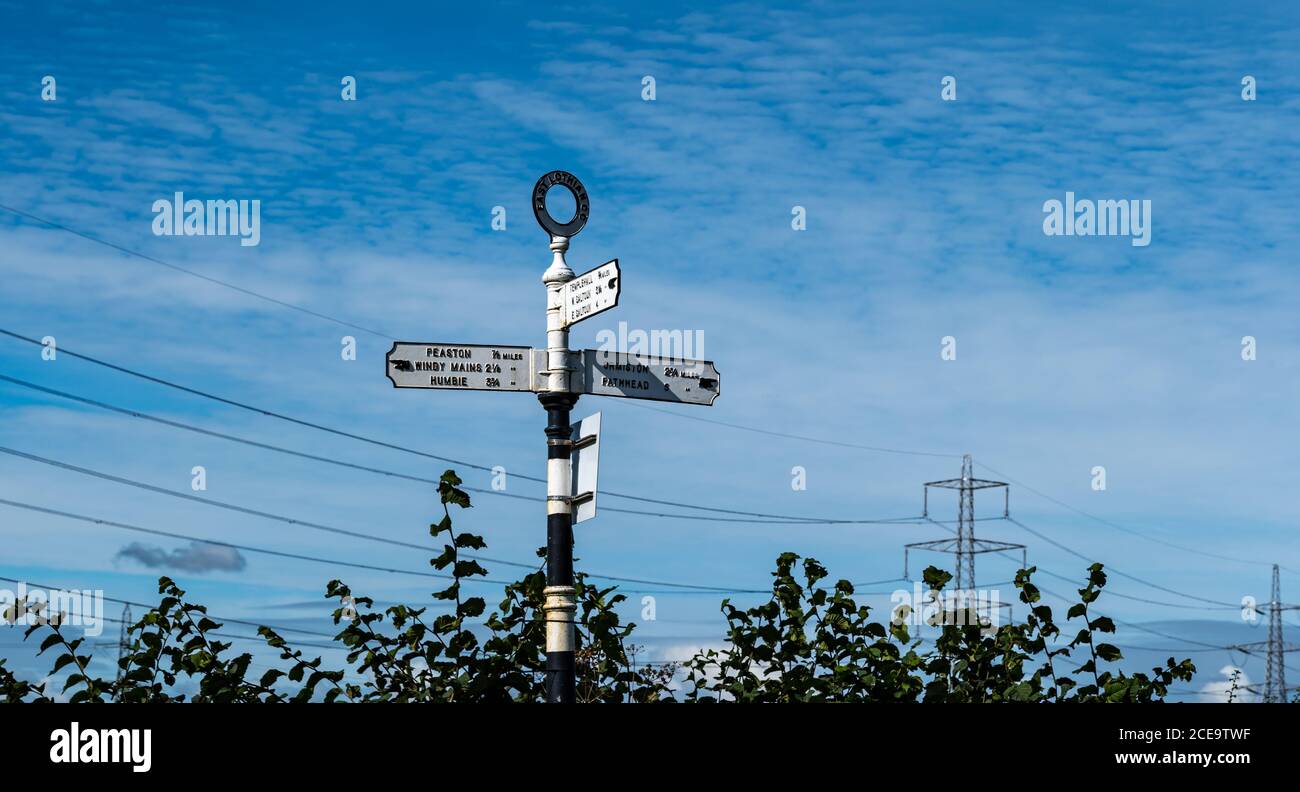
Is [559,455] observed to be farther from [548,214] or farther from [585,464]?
[548,214]

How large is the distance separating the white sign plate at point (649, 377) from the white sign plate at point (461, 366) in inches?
20.3

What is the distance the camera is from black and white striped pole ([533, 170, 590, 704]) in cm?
1120

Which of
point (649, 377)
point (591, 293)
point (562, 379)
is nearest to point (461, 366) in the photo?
point (562, 379)

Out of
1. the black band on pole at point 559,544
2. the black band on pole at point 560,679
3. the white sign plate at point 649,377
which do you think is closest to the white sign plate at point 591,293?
the white sign plate at point 649,377

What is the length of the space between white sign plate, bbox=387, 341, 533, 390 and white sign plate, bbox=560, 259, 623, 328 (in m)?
0.47

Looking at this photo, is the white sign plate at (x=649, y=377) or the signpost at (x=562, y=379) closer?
the signpost at (x=562, y=379)

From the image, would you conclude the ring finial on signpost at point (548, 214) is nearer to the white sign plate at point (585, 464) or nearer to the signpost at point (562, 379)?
the signpost at point (562, 379)

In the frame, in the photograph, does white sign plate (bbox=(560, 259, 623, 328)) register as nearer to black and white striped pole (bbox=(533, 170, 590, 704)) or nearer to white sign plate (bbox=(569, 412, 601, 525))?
black and white striped pole (bbox=(533, 170, 590, 704))

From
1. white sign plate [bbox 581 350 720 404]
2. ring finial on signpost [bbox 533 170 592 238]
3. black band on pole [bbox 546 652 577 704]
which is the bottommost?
black band on pole [bbox 546 652 577 704]

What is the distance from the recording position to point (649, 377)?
40.0 ft

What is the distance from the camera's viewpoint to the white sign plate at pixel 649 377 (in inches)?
471

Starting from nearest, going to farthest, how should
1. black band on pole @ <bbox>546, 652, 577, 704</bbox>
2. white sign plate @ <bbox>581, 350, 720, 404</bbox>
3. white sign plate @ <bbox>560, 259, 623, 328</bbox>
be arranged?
1. black band on pole @ <bbox>546, 652, 577, 704</bbox>
2. white sign plate @ <bbox>560, 259, 623, 328</bbox>
3. white sign plate @ <bbox>581, 350, 720, 404</bbox>

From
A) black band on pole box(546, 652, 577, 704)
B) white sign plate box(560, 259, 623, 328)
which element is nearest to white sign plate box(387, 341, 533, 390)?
white sign plate box(560, 259, 623, 328)
